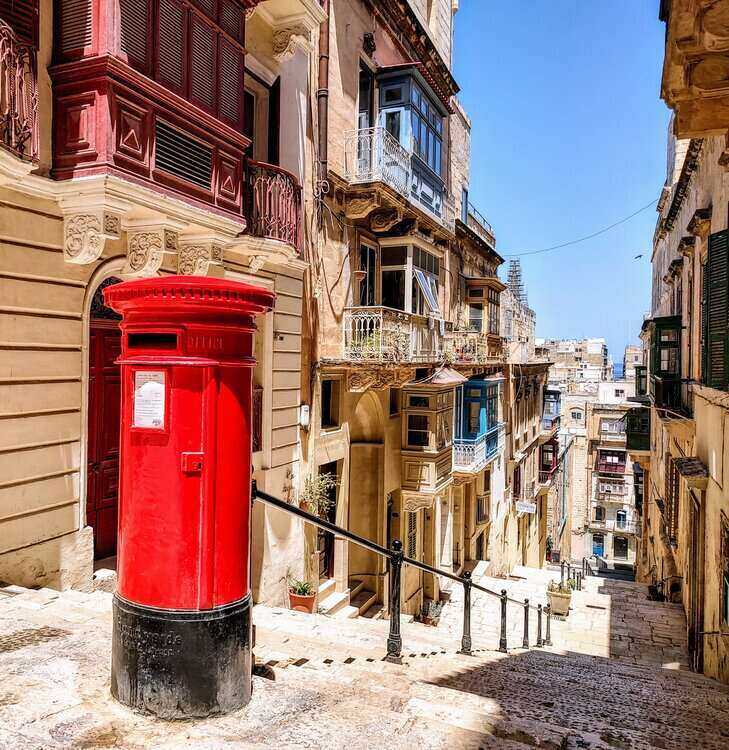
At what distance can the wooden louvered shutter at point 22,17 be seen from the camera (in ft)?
17.8

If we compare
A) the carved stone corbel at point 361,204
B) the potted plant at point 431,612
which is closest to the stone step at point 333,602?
the potted plant at point 431,612

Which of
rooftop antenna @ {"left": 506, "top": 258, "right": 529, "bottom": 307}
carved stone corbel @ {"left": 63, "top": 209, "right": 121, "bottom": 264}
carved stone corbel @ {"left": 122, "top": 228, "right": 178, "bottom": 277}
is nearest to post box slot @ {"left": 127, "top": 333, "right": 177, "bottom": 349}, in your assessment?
carved stone corbel @ {"left": 63, "top": 209, "right": 121, "bottom": 264}

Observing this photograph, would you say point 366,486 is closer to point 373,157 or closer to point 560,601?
point 560,601

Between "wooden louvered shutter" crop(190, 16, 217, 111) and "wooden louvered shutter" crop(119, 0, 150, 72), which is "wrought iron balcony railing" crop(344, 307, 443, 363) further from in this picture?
"wooden louvered shutter" crop(119, 0, 150, 72)

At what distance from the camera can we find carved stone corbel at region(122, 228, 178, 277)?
6.98 metres

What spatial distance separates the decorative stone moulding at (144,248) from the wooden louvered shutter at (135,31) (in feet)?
5.51

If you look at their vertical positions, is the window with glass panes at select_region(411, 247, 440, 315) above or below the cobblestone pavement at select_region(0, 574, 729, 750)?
above

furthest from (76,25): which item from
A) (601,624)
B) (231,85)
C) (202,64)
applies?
(601,624)

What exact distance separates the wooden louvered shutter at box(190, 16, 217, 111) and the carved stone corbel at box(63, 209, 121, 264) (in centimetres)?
221

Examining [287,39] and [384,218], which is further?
[384,218]

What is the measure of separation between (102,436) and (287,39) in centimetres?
690

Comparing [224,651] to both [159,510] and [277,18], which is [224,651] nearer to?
[159,510]

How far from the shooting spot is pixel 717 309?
9430 mm

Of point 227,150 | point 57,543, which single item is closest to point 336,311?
point 227,150
